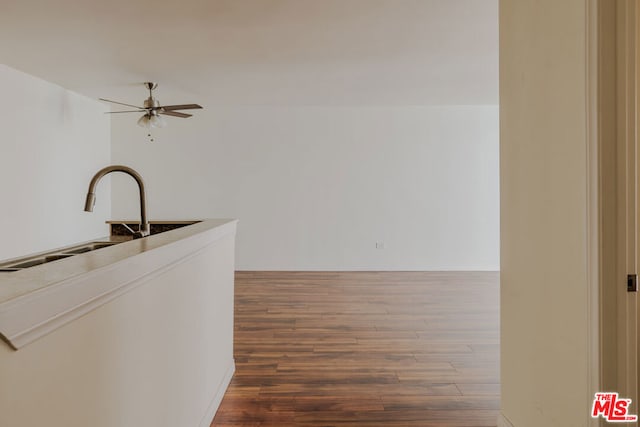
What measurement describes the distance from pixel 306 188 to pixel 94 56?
3468 mm

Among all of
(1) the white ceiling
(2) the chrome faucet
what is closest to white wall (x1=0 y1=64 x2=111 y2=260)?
(1) the white ceiling

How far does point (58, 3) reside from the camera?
2922 millimetres

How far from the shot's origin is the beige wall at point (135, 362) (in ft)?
2.47

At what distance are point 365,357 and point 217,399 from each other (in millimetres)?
1206

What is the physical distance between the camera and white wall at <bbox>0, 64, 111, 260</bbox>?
442 cm

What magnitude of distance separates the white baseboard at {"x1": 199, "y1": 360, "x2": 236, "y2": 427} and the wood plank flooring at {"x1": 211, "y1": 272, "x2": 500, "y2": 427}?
0.04 meters

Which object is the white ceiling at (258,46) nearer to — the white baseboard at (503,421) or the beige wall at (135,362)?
the beige wall at (135,362)

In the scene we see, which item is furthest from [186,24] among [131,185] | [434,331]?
[131,185]

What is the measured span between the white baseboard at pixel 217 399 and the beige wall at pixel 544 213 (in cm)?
152

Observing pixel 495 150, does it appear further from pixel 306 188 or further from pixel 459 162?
pixel 306 188

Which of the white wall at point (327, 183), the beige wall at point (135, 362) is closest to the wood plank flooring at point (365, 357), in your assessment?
the beige wall at point (135, 362)

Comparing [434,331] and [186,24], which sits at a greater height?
[186,24]

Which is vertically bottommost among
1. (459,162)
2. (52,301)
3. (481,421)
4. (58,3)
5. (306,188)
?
(481,421)

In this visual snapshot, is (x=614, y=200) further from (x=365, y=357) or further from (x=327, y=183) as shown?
(x=327, y=183)
